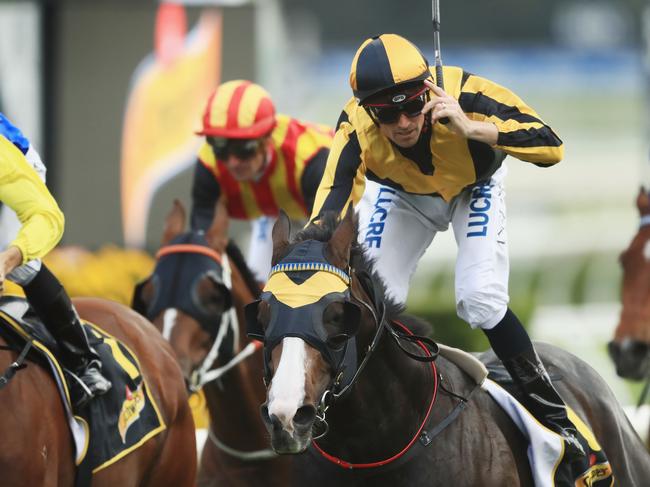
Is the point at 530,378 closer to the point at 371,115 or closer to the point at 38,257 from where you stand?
the point at 371,115

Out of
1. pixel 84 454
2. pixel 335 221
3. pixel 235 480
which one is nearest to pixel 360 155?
pixel 335 221

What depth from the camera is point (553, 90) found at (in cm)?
2092

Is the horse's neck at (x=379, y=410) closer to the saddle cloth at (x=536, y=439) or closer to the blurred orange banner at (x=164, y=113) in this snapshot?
the saddle cloth at (x=536, y=439)

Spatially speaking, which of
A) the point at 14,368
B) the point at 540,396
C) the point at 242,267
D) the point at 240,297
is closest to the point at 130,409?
the point at 14,368

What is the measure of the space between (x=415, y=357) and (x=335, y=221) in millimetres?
508

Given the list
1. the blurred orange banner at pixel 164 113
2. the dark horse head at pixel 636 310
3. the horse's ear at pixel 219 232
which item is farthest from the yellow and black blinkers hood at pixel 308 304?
the blurred orange banner at pixel 164 113

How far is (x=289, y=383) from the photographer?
330cm

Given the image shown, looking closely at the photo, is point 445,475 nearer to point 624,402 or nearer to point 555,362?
point 555,362

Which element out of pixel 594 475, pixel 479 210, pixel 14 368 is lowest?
pixel 594 475

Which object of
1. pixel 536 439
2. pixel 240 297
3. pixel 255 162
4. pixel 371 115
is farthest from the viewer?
pixel 255 162

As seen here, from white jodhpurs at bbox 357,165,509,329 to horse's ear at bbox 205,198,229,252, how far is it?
1.26 metres

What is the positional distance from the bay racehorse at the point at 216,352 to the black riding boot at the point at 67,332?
0.93 metres

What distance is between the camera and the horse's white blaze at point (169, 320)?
18.5 ft

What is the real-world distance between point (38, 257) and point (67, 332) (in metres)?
0.51
